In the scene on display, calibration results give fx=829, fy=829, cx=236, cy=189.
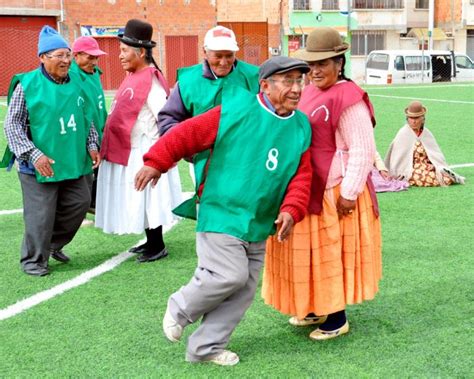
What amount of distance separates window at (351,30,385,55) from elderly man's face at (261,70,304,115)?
4405 centimetres

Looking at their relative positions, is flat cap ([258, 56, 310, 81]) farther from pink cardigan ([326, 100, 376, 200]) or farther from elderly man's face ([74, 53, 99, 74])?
elderly man's face ([74, 53, 99, 74])

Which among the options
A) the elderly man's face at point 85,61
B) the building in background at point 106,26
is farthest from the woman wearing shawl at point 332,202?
the building in background at point 106,26

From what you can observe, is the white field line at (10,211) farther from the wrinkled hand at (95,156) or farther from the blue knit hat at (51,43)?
the blue knit hat at (51,43)

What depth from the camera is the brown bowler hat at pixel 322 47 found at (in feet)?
14.5

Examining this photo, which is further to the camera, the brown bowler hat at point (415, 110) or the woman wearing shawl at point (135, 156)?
the brown bowler hat at point (415, 110)

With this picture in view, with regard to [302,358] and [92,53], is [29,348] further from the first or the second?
[92,53]

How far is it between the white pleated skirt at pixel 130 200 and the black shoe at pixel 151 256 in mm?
196

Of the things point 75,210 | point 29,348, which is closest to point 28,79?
point 75,210

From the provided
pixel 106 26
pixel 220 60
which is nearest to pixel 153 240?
pixel 220 60

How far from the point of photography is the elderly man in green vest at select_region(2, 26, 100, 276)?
19.5ft

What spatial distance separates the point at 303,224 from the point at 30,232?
2.55 metres

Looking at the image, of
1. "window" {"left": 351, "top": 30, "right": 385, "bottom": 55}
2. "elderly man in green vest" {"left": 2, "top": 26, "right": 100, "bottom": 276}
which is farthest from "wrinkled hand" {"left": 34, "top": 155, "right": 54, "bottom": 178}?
"window" {"left": 351, "top": 30, "right": 385, "bottom": 55}

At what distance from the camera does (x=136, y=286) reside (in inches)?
231

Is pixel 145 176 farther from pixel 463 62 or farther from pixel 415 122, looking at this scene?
pixel 463 62
